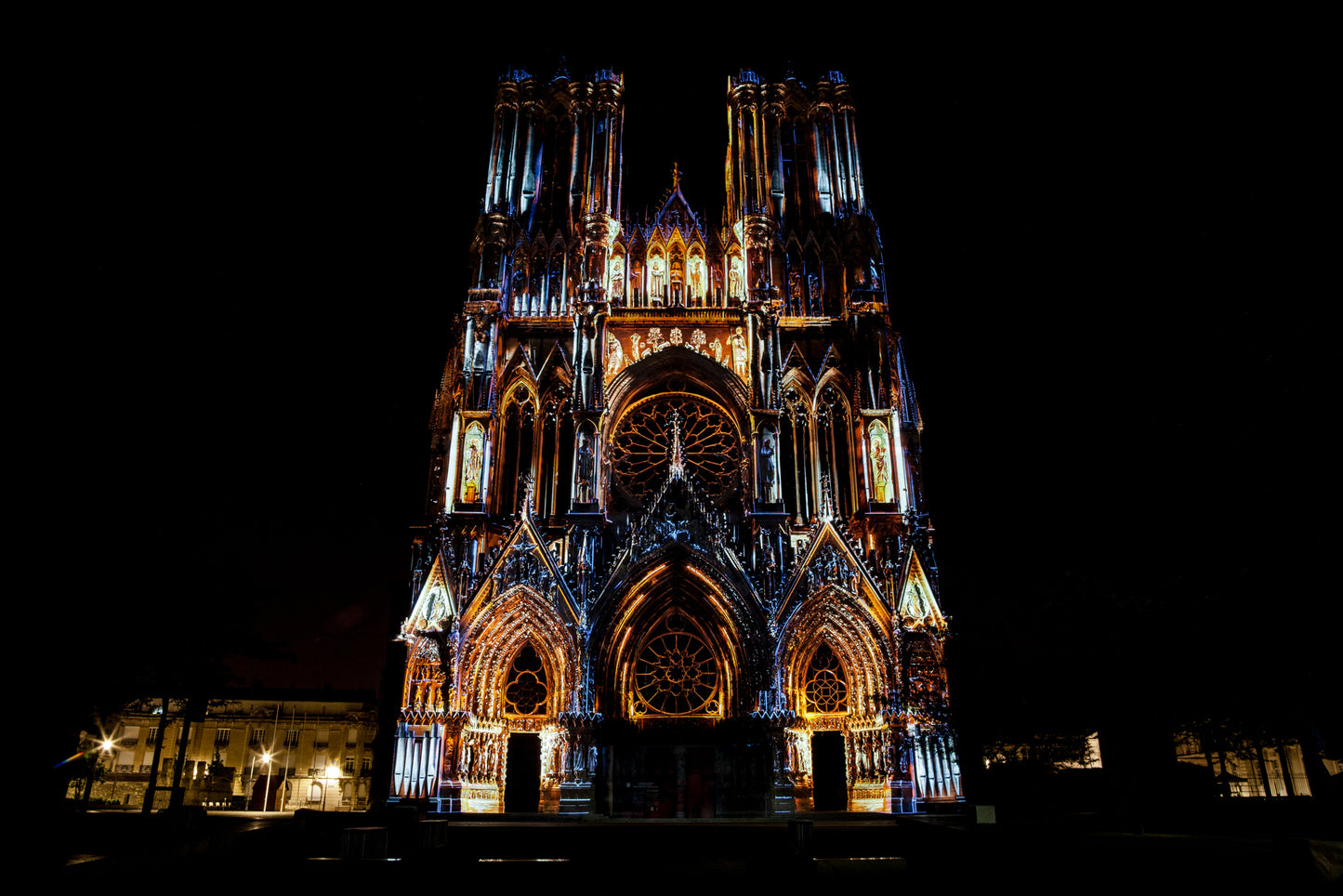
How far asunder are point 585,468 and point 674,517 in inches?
154

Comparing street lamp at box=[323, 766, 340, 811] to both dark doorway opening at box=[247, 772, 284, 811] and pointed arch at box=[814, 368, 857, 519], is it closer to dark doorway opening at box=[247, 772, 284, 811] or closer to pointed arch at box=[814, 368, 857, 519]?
dark doorway opening at box=[247, 772, 284, 811]

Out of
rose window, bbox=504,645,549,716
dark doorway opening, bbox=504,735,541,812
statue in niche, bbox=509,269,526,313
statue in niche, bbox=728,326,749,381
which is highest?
statue in niche, bbox=509,269,526,313

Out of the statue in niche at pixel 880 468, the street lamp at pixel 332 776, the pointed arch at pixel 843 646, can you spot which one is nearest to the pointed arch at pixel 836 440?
the statue in niche at pixel 880 468

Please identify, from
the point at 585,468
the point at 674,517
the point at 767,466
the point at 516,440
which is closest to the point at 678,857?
the point at 674,517

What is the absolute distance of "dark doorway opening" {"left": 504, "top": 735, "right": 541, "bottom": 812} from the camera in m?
25.3

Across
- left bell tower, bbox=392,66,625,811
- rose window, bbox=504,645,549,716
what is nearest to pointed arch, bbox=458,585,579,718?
left bell tower, bbox=392,66,625,811

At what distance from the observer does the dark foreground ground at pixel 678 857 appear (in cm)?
945

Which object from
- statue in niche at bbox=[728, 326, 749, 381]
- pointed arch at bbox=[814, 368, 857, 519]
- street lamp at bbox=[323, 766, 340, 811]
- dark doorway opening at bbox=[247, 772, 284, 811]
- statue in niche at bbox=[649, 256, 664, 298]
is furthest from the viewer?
street lamp at bbox=[323, 766, 340, 811]

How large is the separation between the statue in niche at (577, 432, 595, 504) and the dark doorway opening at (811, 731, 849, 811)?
10367 millimetres

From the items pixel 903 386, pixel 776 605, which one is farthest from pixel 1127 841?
pixel 903 386

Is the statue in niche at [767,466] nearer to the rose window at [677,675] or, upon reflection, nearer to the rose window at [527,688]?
the rose window at [677,675]

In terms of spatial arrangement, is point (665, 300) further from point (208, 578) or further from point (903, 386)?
point (208, 578)

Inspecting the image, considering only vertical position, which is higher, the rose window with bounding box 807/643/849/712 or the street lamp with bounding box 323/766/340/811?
the rose window with bounding box 807/643/849/712

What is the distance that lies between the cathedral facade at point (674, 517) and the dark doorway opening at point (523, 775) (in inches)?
3.2
